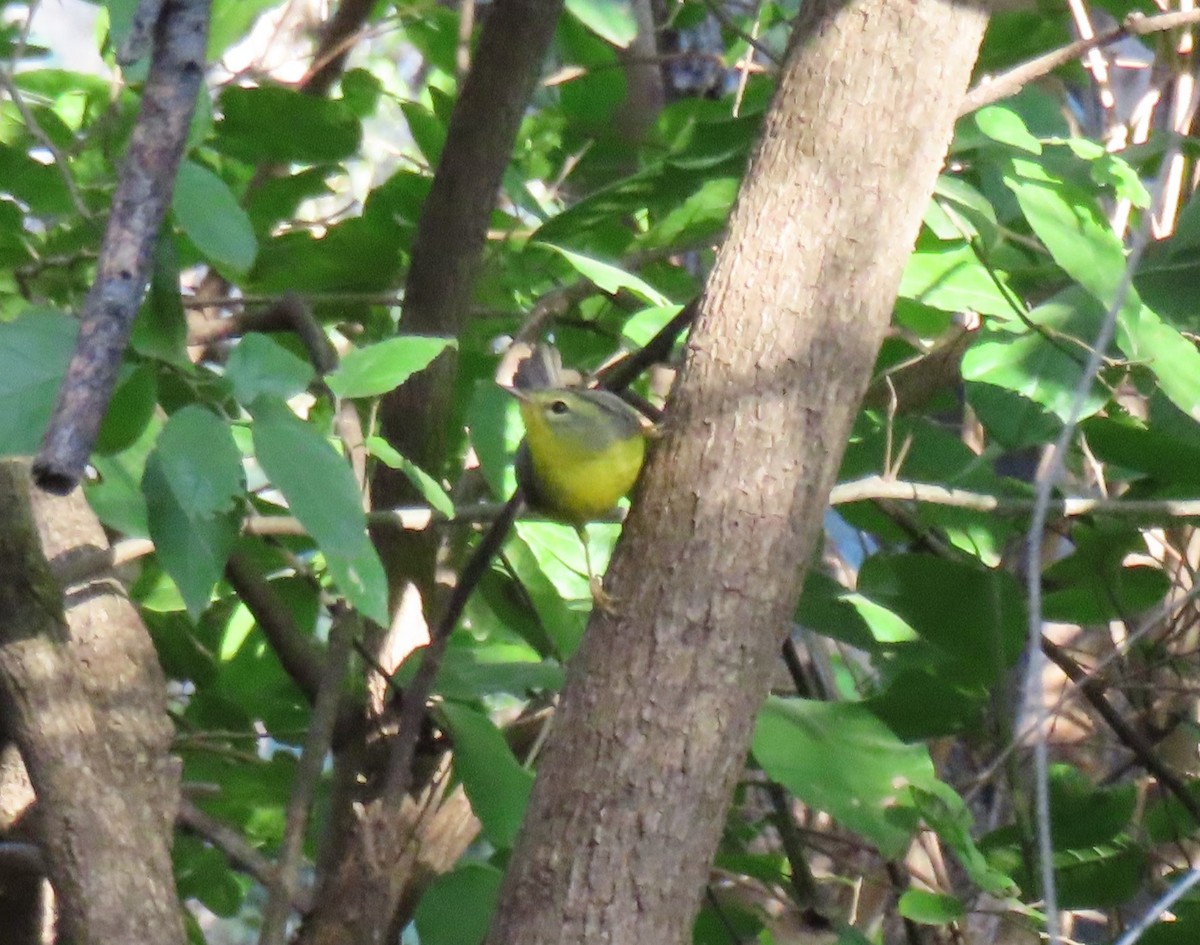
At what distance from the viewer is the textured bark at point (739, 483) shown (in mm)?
1146

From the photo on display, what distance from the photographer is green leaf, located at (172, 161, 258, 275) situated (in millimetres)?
1169

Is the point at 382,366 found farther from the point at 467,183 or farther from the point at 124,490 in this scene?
the point at 467,183

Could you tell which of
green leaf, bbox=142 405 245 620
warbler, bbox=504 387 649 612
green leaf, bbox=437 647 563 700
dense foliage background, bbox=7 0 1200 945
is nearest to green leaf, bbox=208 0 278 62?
dense foliage background, bbox=7 0 1200 945

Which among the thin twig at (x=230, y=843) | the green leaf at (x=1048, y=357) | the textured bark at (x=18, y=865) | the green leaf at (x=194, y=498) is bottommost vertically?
the textured bark at (x=18, y=865)

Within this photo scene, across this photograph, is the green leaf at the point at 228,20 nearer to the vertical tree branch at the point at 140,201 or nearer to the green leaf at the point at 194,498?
the green leaf at the point at 194,498

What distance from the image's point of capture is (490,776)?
59.9 inches

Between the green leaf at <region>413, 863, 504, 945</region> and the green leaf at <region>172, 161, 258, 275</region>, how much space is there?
67 centimetres

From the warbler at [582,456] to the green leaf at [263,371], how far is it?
1.48ft

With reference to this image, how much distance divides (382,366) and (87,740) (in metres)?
0.51

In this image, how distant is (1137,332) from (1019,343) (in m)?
0.15

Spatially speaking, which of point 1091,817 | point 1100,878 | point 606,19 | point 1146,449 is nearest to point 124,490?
point 606,19

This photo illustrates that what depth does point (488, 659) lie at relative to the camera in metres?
1.82

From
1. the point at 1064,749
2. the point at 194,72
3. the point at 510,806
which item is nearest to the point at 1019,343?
the point at 510,806

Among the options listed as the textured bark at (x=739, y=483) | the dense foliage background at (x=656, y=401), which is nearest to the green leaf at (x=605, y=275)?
the dense foliage background at (x=656, y=401)
